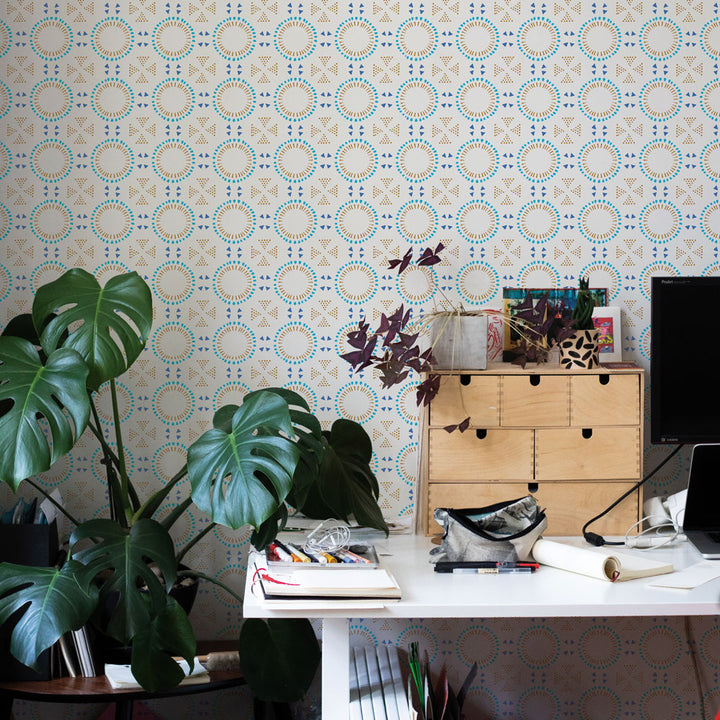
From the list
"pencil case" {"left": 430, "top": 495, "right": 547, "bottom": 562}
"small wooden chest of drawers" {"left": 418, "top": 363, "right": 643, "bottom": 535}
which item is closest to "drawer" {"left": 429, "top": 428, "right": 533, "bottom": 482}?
"small wooden chest of drawers" {"left": 418, "top": 363, "right": 643, "bottom": 535}

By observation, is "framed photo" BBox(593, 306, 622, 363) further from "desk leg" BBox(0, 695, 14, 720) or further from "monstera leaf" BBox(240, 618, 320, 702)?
"desk leg" BBox(0, 695, 14, 720)

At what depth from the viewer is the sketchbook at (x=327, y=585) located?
1354 mm

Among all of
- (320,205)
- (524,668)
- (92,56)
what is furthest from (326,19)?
(524,668)

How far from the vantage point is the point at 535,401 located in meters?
1.78

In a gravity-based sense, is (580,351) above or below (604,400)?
above

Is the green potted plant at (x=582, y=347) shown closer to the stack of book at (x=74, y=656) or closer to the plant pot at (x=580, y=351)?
the plant pot at (x=580, y=351)

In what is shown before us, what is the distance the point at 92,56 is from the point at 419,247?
889 millimetres

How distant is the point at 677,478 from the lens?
2035 millimetres

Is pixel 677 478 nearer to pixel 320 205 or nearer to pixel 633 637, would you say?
pixel 633 637

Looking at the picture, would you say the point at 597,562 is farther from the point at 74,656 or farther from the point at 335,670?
the point at 74,656

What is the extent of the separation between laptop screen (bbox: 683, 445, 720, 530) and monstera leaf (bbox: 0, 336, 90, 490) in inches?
47.3

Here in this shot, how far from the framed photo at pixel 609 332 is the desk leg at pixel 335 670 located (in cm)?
95

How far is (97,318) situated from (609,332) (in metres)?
1.16

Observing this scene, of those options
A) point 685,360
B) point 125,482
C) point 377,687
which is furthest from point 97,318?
point 685,360
